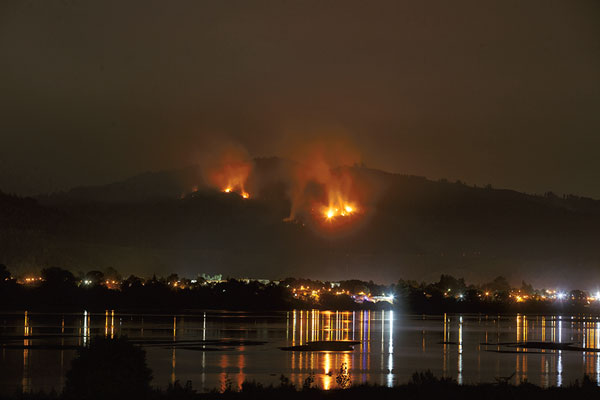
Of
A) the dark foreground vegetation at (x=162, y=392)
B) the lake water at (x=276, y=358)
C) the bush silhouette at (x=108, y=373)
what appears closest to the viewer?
the bush silhouette at (x=108, y=373)

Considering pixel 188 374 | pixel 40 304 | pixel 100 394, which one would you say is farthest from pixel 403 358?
pixel 40 304

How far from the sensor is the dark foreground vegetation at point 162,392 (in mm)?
29922

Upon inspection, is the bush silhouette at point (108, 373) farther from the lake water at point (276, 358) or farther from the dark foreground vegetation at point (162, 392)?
the lake water at point (276, 358)

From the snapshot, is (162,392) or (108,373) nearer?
(108,373)

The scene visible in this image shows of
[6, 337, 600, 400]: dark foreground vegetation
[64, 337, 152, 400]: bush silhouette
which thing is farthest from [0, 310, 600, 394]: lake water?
[6, 337, 600, 400]: dark foreground vegetation

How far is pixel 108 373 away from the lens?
30625 mm

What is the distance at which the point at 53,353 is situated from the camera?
54.9m

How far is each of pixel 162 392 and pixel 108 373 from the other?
2.26 metres

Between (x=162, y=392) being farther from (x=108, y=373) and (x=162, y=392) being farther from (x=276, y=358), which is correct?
(x=276, y=358)

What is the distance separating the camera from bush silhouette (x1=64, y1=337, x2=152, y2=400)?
29438 mm

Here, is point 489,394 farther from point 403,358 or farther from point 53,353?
point 53,353

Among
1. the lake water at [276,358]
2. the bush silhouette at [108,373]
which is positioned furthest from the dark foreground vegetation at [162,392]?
the lake water at [276,358]

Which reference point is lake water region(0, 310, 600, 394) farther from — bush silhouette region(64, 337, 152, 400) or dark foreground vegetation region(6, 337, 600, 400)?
dark foreground vegetation region(6, 337, 600, 400)

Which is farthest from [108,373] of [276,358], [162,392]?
[276,358]
